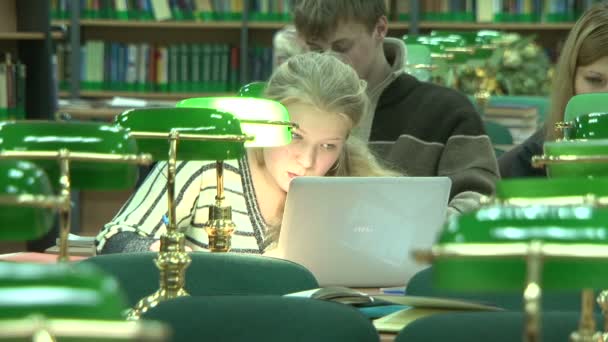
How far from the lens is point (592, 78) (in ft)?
12.4

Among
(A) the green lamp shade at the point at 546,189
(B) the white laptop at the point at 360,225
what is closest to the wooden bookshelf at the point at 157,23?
(B) the white laptop at the point at 360,225

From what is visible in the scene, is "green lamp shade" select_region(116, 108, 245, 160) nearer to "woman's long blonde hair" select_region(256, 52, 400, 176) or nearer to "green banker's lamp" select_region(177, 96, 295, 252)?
"green banker's lamp" select_region(177, 96, 295, 252)

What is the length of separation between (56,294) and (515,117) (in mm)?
4984

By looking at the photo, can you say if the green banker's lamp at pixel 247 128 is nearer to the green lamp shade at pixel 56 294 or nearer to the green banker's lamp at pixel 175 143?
the green banker's lamp at pixel 175 143

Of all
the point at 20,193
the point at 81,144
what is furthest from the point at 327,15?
the point at 20,193

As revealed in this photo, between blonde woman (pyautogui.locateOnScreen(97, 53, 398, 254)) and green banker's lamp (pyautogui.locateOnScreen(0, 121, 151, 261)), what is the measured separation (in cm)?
111

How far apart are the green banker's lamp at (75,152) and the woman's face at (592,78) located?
2.22 metres

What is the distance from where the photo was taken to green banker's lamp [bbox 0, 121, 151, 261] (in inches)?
68.7

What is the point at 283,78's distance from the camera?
10.3 feet

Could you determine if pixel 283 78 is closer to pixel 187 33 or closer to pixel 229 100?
pixel 229 100

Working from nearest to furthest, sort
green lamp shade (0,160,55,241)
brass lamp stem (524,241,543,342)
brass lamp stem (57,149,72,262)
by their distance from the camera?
brass lamp stem (524,241,543,342) → green lamp shade (0,160,55,241) → brass lamp stem (57,149,72,262)

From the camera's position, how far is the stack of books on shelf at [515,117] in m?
5.82

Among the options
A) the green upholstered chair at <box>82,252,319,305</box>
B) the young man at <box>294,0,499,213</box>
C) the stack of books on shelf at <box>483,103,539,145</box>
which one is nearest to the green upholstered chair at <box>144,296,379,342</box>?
the green upholstered chair at <box>82,252,319,305</box>

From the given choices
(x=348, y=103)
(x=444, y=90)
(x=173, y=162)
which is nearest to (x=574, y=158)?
(x=173, y=162)
